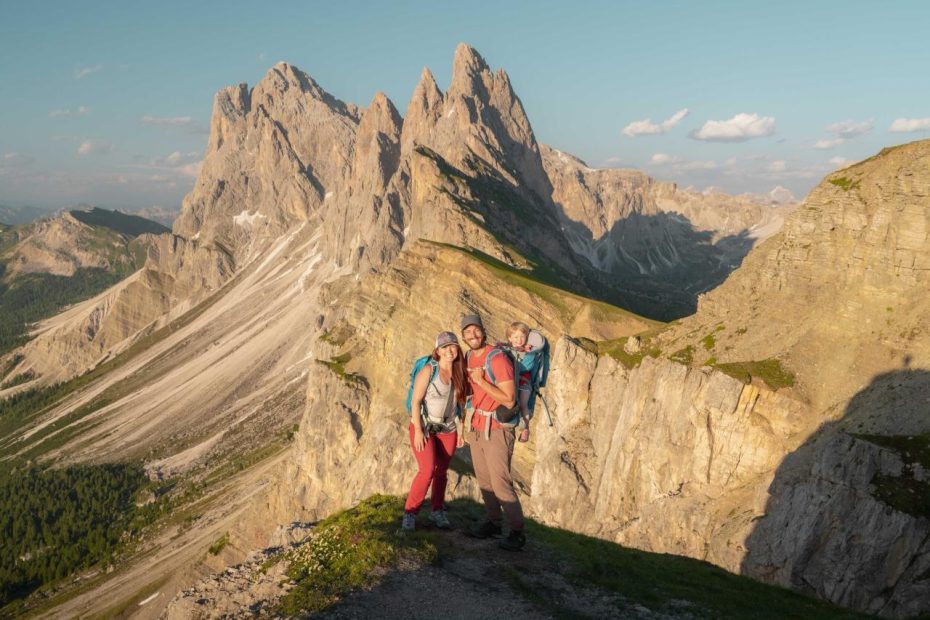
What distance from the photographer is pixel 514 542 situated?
631 inches

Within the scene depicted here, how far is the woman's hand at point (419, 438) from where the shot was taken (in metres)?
15.0

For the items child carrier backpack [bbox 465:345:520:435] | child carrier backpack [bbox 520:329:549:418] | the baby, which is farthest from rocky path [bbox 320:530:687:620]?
child carrier backpack [bbox 520:329:549:418]

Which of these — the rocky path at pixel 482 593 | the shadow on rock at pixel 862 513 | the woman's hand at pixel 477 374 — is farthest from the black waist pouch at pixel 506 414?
the shadow on rock at pixel 862 513

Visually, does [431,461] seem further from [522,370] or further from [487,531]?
[522,370]

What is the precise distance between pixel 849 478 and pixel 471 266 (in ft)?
186

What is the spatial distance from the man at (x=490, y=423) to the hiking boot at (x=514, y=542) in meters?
0.20

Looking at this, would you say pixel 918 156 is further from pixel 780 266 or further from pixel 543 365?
pixel 543 365

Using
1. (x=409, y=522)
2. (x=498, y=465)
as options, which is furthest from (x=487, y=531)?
(x=498, y=465)

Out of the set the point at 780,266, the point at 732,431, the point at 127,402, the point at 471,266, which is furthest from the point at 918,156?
the point at 127,402

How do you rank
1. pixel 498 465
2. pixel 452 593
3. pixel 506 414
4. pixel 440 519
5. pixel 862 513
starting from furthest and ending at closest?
pixel 862 513
pixel 440 519
pixel 498 465
pixel 506 414
pixel 452 593

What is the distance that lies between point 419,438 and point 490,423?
6.37 ft

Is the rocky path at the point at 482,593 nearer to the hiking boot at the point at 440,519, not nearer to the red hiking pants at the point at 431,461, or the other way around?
the hiking boot at the point at 440,519

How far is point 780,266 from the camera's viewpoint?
3969cm

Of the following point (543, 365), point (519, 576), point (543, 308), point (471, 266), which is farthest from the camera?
point (471, 266)
